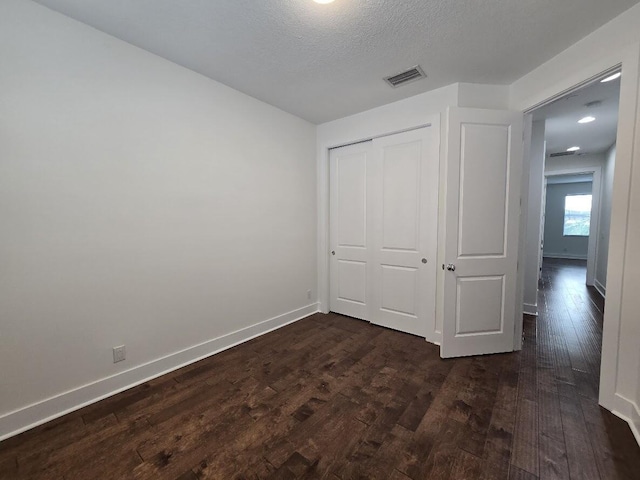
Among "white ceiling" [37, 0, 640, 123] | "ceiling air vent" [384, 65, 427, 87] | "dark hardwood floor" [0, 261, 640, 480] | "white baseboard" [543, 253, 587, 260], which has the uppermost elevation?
"ceiling air vent" [384, 65, 427, 87]

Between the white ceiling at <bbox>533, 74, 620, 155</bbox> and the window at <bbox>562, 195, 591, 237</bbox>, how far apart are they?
4880 millimetres

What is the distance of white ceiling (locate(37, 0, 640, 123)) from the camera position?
169cm

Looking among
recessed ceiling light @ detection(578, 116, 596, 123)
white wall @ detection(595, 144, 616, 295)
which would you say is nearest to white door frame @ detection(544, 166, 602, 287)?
white wall @ detection(595, 144, 616, 295)

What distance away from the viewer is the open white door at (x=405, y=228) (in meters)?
2.89

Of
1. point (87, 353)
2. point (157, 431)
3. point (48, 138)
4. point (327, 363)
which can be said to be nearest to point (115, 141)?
point (48, 138)

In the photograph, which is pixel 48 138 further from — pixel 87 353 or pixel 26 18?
pixel 87 353

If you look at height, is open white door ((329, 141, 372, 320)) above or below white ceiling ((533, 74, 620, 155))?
below

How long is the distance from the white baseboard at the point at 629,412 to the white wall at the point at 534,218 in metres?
2.25

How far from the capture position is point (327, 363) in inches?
97.3

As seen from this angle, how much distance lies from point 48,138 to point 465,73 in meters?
3.37

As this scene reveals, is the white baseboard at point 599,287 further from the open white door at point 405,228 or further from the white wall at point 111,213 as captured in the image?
the white wall at point 111,213

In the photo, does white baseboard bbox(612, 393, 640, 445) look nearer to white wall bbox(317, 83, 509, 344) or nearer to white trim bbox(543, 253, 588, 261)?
white wall bbox(317, 83, 509, 344)

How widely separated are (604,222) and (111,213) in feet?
24.7

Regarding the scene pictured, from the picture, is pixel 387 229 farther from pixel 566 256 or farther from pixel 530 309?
pixel 566 256
